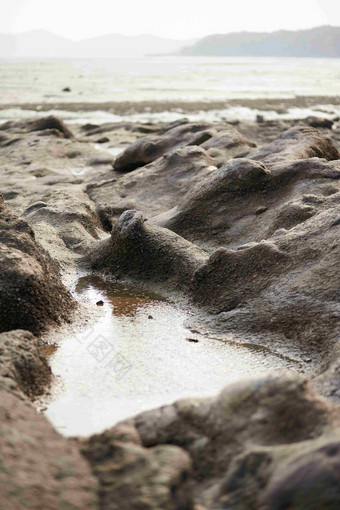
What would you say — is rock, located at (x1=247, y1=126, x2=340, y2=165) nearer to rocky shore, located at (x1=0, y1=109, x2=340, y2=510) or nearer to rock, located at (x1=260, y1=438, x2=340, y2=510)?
rocky shore, located at (x1=0, y1=109, x2=340, y2=510)

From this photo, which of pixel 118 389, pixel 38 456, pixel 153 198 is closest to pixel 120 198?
pixel 153 198

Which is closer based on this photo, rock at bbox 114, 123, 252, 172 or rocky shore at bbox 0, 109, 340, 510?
rocky shore at bbox 0, 109, 340, 510

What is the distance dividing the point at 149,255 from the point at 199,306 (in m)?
1.03

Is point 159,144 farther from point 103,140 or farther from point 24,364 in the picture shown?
point 24,364

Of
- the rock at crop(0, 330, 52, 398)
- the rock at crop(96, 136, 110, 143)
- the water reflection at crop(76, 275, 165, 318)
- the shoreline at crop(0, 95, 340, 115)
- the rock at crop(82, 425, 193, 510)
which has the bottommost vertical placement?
the water reflection at crop(76, 275, 165, 318)

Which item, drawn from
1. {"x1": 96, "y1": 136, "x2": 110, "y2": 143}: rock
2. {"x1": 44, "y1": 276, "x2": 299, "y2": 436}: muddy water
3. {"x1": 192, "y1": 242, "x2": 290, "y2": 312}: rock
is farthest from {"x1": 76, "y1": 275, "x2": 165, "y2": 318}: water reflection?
{"x1": 96, "y1": 136, "x2": 110, "y2": 143}: rock

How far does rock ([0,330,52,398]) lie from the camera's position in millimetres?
3975

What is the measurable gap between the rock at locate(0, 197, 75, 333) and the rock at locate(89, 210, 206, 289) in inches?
44.2

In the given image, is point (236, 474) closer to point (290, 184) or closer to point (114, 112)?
point (290, 184)

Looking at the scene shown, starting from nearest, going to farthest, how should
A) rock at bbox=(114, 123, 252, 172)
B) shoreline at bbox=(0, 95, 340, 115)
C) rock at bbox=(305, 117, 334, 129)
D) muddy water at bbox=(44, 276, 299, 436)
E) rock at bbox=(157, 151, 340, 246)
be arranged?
muddy water at bbox=(44, 276, 299, 436) < rock at bbox=(157, 151, 340, 246) < rock at bbox=(114, 123, 252, 172) < rock at bbox=(305, 117, 334, 129) < shoreline at bbox=(0, 95, 340, 115)

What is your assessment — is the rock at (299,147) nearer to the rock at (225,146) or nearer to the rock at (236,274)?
the rock at (225,146)

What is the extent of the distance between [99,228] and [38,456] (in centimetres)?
613

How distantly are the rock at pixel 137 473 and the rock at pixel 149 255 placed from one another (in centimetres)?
349

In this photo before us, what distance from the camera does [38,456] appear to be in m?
2.61
